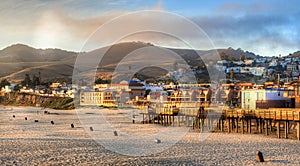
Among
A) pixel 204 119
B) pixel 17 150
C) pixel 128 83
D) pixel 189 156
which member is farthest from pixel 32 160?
pixel 128 83

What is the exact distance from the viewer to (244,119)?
34.8m

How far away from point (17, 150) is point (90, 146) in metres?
4.48

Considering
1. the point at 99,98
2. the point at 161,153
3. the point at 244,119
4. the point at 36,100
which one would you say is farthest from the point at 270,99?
the point at 36,100

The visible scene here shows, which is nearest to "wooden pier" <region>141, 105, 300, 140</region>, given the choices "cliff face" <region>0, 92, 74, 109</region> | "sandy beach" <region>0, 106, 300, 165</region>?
"sandy beach" <region>0, 106, 300, 165</region>

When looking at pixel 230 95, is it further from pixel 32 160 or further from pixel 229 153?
pixel 32 160

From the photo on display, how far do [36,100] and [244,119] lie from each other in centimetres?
10398

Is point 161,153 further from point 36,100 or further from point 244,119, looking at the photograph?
point 36,100

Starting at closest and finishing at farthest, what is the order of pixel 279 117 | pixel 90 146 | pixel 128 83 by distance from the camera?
pixel 90 146
pixel 279 117
pixel 128 83

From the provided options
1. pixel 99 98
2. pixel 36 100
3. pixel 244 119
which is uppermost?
pixel 244 119

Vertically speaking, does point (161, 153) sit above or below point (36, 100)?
above

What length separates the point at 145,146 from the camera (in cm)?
2545

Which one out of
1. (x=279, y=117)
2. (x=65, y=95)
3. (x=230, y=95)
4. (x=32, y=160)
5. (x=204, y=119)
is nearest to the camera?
→ (x=32, y=160)

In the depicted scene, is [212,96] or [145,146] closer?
[145,146]

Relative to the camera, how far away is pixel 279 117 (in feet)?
96.6
